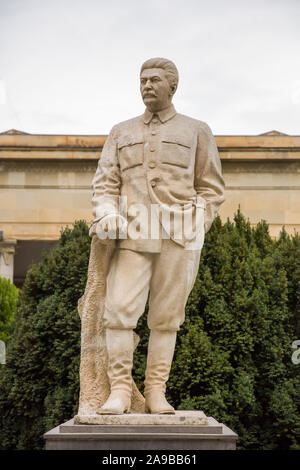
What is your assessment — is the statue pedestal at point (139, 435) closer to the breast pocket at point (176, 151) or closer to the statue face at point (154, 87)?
the breast pocket at point (176, 151)

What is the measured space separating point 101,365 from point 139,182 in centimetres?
169

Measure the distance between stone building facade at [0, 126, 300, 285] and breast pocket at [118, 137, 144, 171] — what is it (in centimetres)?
1498

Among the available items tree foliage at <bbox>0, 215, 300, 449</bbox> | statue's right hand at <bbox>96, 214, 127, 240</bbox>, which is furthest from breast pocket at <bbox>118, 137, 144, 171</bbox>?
tree foliage at <bbox>0, 215, 300, 449</bbox>

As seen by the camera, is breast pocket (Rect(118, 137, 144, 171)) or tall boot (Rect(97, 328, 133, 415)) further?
breast pocket (Rect(118, 137, 144, 171))

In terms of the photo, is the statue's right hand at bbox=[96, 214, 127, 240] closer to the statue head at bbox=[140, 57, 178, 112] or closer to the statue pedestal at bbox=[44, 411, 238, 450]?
the statue head at bbox=[140, 57, 178, 112]

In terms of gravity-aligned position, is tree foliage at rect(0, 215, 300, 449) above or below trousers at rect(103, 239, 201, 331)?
below

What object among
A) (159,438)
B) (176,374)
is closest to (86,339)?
(159,438)

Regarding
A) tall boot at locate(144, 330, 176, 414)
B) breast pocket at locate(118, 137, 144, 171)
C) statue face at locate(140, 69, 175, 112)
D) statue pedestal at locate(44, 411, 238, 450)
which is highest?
statue face at locate(140, 69, 175, 112)

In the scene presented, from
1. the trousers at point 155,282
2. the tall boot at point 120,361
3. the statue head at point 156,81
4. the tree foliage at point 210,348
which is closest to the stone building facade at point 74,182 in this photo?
the tree foliage at point 210,348

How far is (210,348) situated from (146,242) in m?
4.98

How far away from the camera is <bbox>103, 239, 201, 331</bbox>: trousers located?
21.0ft

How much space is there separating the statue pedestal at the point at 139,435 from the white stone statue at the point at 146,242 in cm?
34

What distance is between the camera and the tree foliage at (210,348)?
11023 millimetres

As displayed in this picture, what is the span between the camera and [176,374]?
10.9 metres
